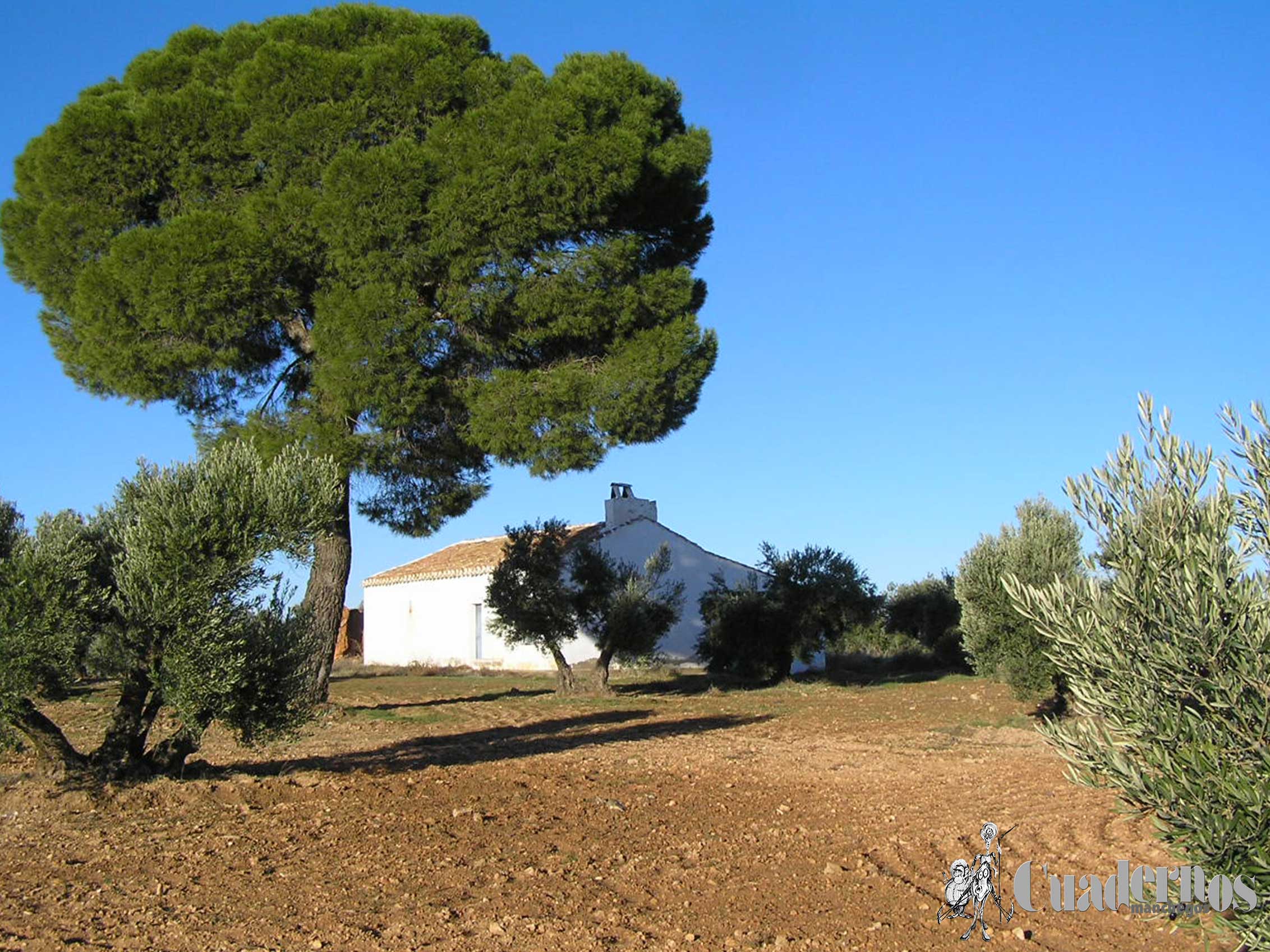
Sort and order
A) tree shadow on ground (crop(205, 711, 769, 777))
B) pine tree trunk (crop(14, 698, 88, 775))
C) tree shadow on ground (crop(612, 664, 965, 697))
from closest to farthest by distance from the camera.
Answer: pine tree trunk (crop(14, 698, 88, 775)), tree shadow on ground (crop(205, 711, 769, 777)), tree shadow on ground (crop(612, 664, 965, 697))

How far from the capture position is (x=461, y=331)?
17.1 metres

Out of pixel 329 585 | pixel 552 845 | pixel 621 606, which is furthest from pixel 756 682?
pixel 552 845

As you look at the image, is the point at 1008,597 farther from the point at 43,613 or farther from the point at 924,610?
the point at 924,610

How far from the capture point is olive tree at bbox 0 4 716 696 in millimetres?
15891

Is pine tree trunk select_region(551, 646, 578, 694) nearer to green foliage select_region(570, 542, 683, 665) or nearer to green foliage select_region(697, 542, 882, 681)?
green foliage select_region(570, 542, 683, 665)

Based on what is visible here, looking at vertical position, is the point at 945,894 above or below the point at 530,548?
below

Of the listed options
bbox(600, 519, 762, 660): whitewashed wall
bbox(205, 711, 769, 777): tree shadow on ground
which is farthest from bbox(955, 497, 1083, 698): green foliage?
bbox(600, 519, 762, 660): whitewashed wall

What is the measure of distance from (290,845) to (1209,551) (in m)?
6.48

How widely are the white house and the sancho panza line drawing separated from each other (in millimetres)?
24839

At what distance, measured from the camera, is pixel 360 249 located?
15977mm

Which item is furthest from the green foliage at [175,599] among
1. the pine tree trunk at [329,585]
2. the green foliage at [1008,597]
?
the green foliage at [1008,597]

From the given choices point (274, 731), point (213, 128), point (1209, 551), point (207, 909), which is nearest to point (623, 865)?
point (207, 909)

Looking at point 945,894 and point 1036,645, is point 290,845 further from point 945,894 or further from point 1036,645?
point 1036,645

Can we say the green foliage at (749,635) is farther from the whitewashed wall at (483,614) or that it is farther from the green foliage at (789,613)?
the whitewashed wall at (483,614)
